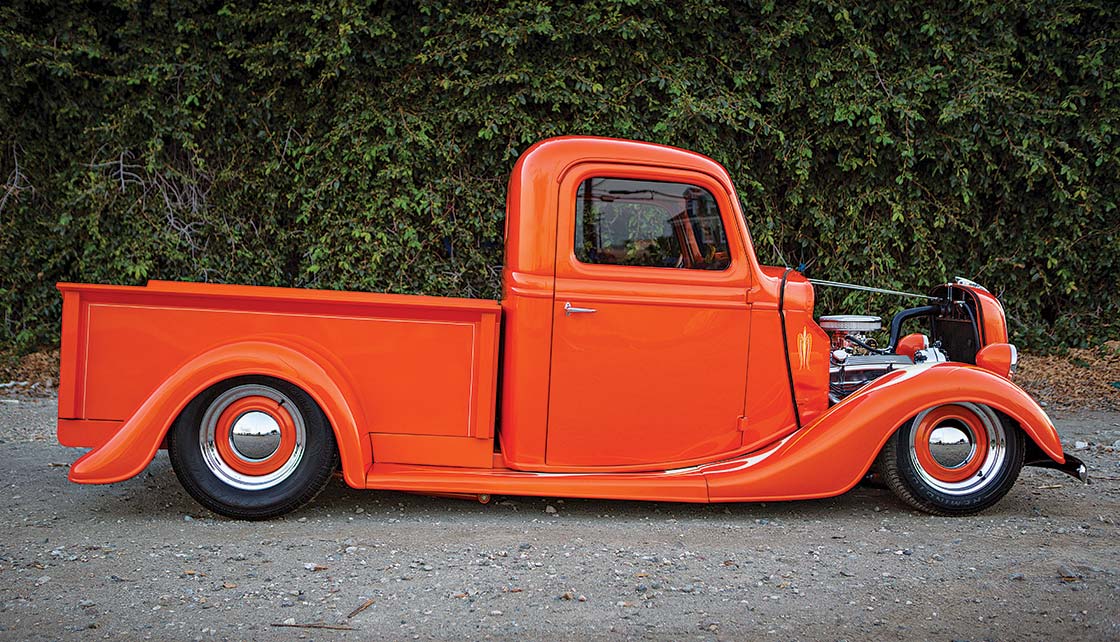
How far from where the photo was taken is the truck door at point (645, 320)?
12.5 feet

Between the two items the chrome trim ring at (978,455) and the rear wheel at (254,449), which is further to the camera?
the chrome trim ring at (978,455)

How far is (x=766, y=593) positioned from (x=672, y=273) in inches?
58.1

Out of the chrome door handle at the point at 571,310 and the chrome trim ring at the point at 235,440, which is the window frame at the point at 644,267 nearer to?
the chrome door handle at the point at 571,310

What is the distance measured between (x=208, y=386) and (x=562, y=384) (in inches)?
59.7

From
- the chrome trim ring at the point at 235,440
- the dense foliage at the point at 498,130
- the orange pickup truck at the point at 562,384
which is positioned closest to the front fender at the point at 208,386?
the orange pickup truck at the point at 562,384

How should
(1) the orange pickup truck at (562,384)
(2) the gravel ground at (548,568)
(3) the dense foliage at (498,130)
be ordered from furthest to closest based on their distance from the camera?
(3) the dense foliage at (498,130), (1) the orange pickup truck at (562,384), (2) the gravel ground at (548,568)

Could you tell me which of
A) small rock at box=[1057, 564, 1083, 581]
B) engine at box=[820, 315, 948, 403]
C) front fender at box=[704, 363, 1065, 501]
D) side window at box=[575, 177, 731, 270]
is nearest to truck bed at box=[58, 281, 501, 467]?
side window at box=[575, 177, 731, 270]

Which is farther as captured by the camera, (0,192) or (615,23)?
(0,192)

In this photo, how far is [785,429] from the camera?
399 centimetres

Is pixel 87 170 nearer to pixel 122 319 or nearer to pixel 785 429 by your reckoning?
pixel 122 319

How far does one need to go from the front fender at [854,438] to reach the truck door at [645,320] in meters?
0.24

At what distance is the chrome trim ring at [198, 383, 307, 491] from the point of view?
3.62 m

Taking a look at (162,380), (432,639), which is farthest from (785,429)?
(162,380)

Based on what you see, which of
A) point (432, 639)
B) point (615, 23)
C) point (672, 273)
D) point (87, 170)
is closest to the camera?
point (432, 639)
